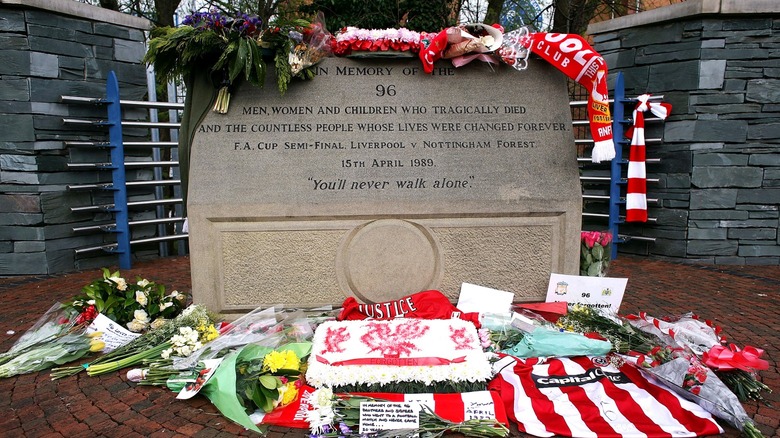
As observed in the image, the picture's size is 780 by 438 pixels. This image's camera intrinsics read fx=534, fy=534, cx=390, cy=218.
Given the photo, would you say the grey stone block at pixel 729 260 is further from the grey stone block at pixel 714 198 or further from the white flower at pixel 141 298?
the white flower at pixel 141 298

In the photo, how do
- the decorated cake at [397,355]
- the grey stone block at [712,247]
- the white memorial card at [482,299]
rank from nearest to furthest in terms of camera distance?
the decorated cake at [397,355]
the white memorial card at [482,299]
the grey stone block at [712,247]

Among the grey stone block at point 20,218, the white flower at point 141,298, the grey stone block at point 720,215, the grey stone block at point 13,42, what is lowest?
the white flower at point 141,298

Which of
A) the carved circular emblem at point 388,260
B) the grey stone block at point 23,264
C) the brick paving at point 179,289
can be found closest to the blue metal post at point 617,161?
the brick paving at point 179,289

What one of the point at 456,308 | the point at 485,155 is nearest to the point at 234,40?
the point at 485,155

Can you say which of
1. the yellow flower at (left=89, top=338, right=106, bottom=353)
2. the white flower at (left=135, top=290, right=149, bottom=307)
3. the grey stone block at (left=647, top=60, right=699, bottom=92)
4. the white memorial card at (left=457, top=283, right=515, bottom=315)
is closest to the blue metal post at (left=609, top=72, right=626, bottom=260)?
the grey stone block at (left=647, top=60, right=699, bottom=92)

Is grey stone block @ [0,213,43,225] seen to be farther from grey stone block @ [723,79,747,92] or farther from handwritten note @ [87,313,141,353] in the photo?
grey stone block @ [723,79,747,92]

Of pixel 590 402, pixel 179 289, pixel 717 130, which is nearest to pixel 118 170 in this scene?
pixel 179 289

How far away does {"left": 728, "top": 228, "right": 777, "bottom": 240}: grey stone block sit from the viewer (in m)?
6.67

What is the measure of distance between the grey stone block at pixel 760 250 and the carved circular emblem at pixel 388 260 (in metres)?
4.79

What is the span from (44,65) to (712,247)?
328 inches

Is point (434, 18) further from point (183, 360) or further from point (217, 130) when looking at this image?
point (183, 360)

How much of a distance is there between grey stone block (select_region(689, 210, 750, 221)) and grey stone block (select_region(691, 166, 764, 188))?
33 cm

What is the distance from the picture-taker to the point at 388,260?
13.6 feet

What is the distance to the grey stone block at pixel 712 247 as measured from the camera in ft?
22.0
